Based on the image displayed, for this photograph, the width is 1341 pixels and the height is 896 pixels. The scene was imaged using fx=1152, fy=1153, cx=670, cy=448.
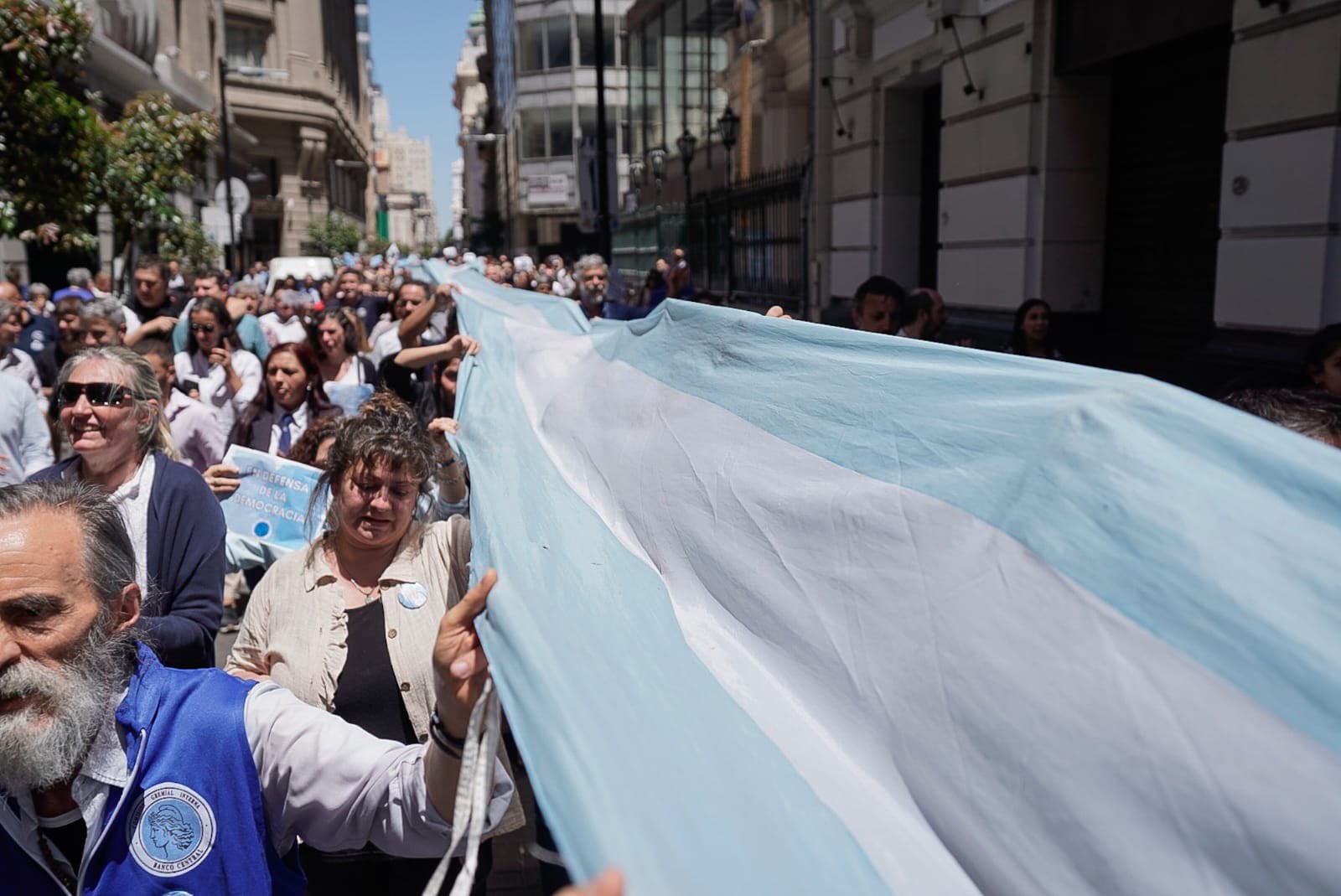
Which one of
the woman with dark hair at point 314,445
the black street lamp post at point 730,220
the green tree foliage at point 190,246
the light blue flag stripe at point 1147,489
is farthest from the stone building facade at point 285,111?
the light blue flag stripe at point 1147,489

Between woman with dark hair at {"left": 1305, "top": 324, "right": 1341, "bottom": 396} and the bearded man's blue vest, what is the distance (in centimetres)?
388

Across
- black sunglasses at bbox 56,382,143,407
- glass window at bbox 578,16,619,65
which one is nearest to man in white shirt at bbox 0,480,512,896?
black sunglasses at bbox 56,382,143,407

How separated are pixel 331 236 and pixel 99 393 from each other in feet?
188

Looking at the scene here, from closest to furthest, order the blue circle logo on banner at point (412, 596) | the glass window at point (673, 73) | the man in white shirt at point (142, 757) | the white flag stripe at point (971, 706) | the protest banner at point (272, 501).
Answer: the white flag stripe at point (971, 706)
the man in white shirt at point (142, 757)
the blue circle logo on banner at point (412, 596)
the protest banner at point (272, 501)
the glass window at point (673, 73)

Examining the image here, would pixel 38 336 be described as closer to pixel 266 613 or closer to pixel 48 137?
pixel 48 137

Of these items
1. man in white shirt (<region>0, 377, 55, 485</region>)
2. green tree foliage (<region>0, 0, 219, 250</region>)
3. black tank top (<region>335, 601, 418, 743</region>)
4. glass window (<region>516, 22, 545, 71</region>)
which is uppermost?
glass window (<region>516, 22, 545, 71</region>)

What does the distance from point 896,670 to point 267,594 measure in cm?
220

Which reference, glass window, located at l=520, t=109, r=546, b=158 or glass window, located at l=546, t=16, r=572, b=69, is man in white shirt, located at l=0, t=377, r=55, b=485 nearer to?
glass window, located at l=520, t=109, r=546, b=158

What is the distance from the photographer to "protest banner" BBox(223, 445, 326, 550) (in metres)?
4.82

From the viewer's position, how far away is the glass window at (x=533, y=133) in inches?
2196

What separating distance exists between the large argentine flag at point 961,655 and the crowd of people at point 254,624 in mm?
245

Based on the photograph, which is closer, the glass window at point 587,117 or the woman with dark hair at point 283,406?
the woman with dark hair at point 283,406

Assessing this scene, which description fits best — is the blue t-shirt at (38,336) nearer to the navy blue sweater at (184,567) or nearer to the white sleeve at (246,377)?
the white sleeve at (246,377)

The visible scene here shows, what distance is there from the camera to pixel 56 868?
80.5 inches
